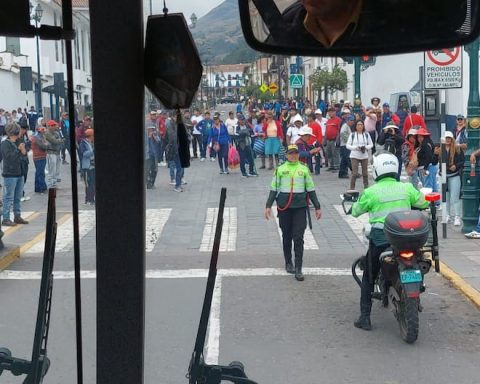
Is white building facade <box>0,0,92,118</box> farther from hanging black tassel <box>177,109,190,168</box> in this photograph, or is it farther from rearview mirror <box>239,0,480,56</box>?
rearview mirror <box>239,0,480,56</box>

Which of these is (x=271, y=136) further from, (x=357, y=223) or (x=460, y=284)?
(x=460, y=284)

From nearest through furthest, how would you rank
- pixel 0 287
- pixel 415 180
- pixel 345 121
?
1. pixel 0 287
2. pixel 415 180
3. pixel 345 121

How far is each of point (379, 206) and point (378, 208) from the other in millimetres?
22

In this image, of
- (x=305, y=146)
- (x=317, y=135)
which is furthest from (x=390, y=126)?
(x=317, y=135)

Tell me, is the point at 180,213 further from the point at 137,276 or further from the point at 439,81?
the point at 137,276

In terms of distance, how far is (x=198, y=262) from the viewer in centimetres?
1115

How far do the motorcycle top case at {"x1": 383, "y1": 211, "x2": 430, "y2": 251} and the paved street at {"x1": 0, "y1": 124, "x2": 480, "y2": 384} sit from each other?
0.90 m

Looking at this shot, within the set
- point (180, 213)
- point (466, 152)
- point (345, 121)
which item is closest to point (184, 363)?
point (466, 152)

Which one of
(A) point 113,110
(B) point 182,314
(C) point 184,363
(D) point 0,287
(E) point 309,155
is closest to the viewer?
(A) point 113,110

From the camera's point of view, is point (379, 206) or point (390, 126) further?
point (390, 126)

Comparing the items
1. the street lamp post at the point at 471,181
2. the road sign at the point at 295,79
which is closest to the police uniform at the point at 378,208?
the road sign at the point at 295,79

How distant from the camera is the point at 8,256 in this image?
10172 mm

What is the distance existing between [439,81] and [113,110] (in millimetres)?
9252

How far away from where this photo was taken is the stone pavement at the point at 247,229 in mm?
9820
